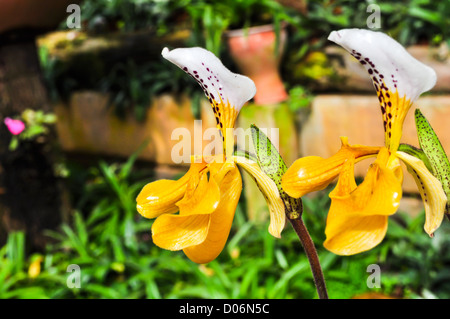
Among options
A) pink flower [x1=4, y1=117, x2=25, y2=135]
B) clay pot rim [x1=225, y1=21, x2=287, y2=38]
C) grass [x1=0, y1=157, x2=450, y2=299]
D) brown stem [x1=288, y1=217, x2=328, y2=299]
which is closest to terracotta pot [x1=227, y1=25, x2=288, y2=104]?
clay pot rim [x1=225, y1=21, x2=287, y2=38]

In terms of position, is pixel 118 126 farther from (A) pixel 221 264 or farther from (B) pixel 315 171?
(B) pixel 315 171

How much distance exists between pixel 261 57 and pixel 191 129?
0.41 meters

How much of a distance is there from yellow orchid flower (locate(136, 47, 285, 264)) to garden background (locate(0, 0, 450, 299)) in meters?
0.77

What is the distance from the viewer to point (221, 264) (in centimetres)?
144

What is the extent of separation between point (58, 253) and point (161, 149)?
546 mm

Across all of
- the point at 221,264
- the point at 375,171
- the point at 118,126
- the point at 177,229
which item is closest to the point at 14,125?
the point at 118,126

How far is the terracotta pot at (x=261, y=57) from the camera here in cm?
158

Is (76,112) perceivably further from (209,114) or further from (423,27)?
(423,27)

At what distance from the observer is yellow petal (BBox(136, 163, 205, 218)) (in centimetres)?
43

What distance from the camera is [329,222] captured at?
1.24 feet

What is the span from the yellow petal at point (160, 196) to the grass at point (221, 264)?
2.30 feet

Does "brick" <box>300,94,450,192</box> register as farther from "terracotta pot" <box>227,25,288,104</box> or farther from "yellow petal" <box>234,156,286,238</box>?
"yellow petal" <box>234,156,286,238</box>

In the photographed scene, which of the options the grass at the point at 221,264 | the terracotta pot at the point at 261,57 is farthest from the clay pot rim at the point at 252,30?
the grass at the point at 221,264
